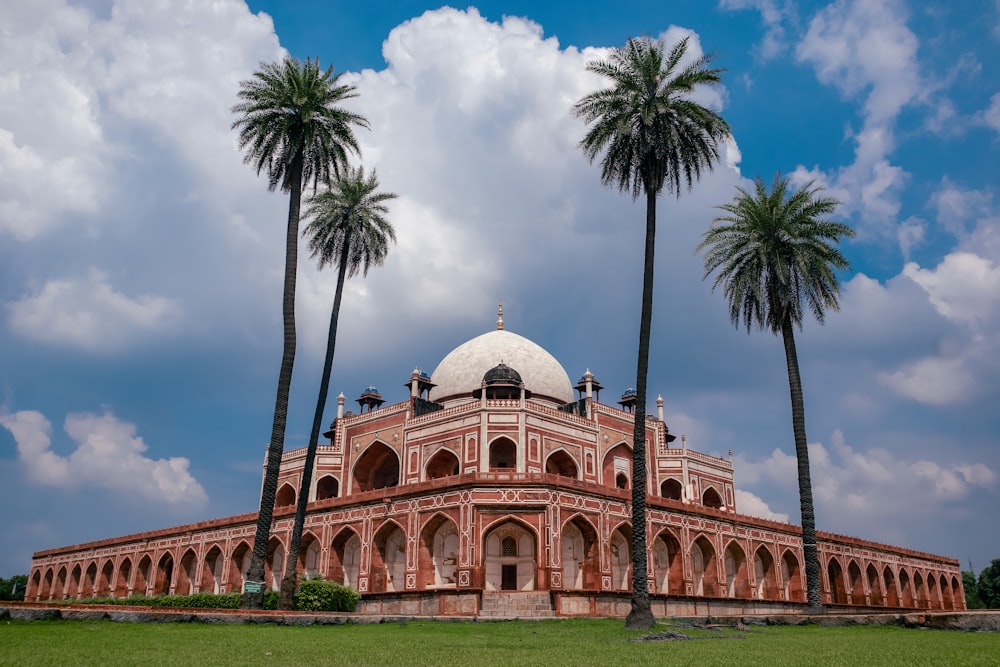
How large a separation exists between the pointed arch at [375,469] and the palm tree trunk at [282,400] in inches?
777

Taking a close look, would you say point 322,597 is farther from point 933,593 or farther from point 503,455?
point 933,593

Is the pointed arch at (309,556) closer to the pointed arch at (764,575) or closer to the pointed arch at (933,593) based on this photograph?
the pointed arch at (764,575)

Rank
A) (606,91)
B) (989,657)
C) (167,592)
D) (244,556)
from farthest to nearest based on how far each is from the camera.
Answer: (167,592) → (244,556) → (606,91) → (989,657)

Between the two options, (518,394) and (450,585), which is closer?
(450,585)

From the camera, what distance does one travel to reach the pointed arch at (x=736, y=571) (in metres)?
39.7

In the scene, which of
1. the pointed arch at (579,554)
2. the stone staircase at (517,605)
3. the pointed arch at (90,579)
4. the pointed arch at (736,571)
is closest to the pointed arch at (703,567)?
the pointed arch at (736,571)

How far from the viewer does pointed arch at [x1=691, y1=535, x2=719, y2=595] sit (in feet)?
124

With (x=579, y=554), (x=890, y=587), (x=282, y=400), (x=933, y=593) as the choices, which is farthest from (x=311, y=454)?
(x=933, y=593)

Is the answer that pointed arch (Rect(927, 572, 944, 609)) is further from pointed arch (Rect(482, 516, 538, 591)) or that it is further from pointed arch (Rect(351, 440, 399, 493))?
pointed arch (Rect(351, 440, 399, 493))

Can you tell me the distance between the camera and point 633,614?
21844mm

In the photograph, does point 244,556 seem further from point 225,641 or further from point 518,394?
point 225,641

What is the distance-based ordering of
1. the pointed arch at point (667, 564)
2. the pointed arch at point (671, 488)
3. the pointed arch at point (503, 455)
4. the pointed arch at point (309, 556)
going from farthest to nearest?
the pointed arch at point (671, 488), the pointed arch at point (503, 455), the pointed arch at point (309, 556), the pointed arch at point (667, 564)

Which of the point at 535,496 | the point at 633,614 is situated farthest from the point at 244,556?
the point at 633,614

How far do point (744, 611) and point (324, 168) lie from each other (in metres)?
27.2
